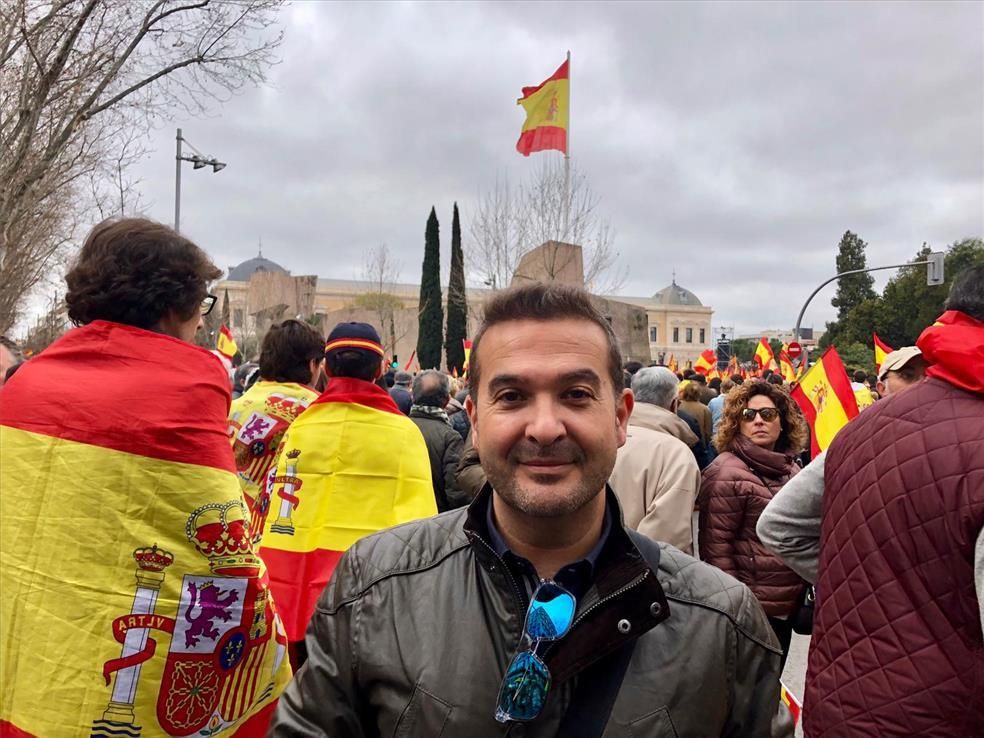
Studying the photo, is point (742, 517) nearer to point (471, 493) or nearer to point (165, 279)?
point (471, 493)

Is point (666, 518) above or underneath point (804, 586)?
above

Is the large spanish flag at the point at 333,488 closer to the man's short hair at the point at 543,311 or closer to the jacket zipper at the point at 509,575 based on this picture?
the man's short hair at the point at 543,311

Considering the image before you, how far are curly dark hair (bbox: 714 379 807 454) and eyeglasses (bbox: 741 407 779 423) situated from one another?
0.09ft

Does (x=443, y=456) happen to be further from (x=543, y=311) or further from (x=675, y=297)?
(x=675, y=297)

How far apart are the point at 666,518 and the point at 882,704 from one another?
186 centimetres

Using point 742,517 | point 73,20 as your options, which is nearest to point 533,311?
point 742,517

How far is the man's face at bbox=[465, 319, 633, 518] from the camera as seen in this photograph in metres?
1.63

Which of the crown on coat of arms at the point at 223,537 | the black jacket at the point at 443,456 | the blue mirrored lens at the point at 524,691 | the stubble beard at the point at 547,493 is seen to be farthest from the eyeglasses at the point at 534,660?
the black jacket at the point at 443,456

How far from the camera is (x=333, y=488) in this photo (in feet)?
12.0

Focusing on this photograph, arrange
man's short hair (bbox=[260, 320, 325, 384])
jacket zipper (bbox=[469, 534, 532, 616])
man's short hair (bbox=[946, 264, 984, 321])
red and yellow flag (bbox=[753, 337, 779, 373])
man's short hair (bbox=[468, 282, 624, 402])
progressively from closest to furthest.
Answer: jacket zipper (bbox=[469, 534, 532, 616]) < man's short hair (bbox=[468, 282, 624, 402]) < man's short hair (bbox=[946, 264, 984, 321]) < man's short hair (bbox=[260, 320, 325, 384]) < red and yellow flag (bbox=[753, 337, 779, 373])

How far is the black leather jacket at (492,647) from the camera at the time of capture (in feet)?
4.99

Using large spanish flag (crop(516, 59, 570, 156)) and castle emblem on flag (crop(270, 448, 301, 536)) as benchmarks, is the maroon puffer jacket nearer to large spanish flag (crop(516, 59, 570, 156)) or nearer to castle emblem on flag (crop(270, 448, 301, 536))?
castle emblem on flag (crop(270, 448, 301, 536))

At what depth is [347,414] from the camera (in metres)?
3.71

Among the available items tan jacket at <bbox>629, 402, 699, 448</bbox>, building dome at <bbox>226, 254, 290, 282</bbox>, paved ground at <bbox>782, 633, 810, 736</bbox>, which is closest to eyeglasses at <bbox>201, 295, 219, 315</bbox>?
tan jacket at <bbox>629, 402, 699, 448</bbox>
